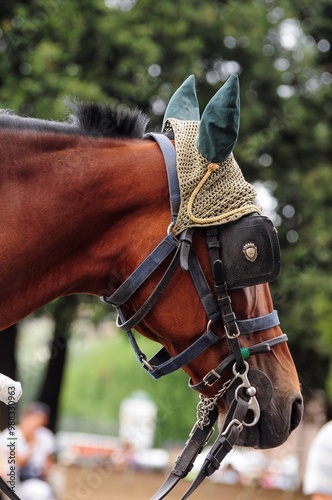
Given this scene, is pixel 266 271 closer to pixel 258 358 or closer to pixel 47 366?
pixel 258 358

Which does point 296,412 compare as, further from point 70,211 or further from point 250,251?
point 70,211

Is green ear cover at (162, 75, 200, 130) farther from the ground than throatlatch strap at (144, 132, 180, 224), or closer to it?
farther from the ground

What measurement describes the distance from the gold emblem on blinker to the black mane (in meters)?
0.60

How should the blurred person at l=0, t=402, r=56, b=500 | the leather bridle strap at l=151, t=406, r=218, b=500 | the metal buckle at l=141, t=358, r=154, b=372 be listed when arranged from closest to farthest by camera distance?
the metal buckle at l=141, t=358, r=154, b=372 → the leather bridle strap at l=151, t=406, r=218, b=500 → the blurred person at l=0, t=402, r=56, b=500

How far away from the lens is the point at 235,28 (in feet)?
46.2

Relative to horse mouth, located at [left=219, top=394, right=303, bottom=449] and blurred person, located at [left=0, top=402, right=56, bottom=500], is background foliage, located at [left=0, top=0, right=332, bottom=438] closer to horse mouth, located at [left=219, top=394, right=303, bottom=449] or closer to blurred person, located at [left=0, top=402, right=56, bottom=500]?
blurred person, located at [left=0, top=402, right=56, bottom=500]

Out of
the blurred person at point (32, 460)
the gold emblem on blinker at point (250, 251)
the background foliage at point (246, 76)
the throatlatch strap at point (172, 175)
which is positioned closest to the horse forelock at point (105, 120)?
the throatlatch strap at point (172, 175)

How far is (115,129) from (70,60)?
32.7ft

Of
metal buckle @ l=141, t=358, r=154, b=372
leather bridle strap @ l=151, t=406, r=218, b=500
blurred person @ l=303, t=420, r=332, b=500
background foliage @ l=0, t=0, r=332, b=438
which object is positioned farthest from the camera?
background foliage @ l=0, t=0, r=332, b=438

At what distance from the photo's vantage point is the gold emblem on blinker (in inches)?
115

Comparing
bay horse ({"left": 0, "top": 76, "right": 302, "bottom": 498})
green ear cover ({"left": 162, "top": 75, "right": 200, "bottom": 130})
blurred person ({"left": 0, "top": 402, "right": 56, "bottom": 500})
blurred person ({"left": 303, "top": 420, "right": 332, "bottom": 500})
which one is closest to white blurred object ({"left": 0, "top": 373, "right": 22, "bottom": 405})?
bay horse ({"left": 0, "top": 76, "right": 302, "bottom": 498})

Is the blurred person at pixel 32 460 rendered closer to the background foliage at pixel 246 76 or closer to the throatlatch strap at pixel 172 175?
the background foliage at pixel 246 76

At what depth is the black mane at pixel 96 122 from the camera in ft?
9.66

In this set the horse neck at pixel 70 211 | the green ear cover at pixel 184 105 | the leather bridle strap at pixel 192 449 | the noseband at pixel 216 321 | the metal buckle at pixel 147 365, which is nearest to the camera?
the horse neck at pixel 70 211
